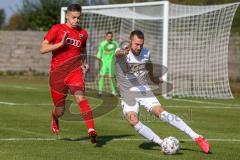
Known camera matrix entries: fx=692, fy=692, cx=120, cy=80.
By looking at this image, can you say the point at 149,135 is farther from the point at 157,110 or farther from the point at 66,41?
the point at 66,41

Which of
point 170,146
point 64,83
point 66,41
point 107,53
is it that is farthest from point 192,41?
point 170,146

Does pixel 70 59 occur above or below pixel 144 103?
above

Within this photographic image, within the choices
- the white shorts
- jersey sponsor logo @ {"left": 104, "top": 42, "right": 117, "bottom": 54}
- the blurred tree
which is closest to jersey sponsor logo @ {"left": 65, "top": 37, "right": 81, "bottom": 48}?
the white shorts

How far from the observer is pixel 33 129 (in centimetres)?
1262

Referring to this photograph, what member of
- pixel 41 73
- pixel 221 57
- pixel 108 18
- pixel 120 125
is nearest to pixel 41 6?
pixel 41 73

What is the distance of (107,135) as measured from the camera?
12117 mm

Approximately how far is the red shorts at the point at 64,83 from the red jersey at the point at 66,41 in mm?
241

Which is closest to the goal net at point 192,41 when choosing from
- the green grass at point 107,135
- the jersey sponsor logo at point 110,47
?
the jersey sponsor logo at point 110,47

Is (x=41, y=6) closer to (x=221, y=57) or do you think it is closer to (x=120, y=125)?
(x=221, y=57)

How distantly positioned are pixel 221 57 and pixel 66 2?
23.0m

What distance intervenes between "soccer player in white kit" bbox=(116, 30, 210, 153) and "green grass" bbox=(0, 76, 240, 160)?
0.38m

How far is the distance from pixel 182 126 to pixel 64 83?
2.26m

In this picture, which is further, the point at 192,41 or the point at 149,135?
the point at 192,41

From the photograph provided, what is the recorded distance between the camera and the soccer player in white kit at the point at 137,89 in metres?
10.0
